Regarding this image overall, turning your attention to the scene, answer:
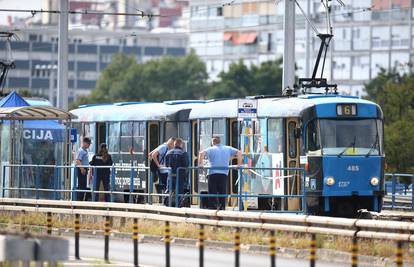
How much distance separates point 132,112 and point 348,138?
10.7 metres

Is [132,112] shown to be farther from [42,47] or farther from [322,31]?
[42,47]

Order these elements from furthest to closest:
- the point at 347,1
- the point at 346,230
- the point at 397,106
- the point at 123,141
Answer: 1. the point at 347,1
2. the point at 397,106
3. the point at 123,141
4. the point at 346,230

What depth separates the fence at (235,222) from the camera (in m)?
24.6

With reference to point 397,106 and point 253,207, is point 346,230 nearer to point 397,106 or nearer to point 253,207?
point 253,207

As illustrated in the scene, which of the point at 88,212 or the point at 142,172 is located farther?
the point at 142,172

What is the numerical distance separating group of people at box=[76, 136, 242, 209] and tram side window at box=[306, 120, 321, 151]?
200cm

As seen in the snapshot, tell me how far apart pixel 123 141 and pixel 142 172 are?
2.82m

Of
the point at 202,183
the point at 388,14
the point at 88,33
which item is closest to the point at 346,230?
the point at 202,183

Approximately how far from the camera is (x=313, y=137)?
36.9 metres

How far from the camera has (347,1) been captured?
98.1 m

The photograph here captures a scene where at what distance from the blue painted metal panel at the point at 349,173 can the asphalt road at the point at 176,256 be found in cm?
643

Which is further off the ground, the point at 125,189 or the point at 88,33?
the point at 88,33

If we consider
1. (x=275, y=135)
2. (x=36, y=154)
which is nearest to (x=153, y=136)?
(x=36, y=154)

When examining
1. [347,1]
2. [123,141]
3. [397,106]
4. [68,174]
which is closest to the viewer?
[68,174]
